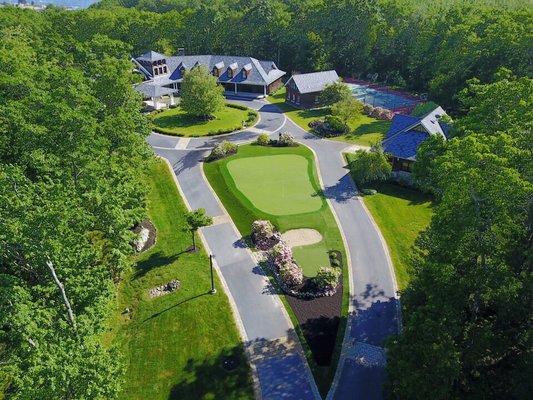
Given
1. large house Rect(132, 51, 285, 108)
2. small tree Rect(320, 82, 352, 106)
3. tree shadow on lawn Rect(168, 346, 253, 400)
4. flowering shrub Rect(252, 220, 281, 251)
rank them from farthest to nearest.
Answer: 1. large house Rect(132, 51, 285, 108)
2. small tree Rect(320, 82, 352, 106)
3. flowering shrub Rect(252, 220, 281, 251)
4. tree shadow on lawn Rect(168, 346, 253, 400)

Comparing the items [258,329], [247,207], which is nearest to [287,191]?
[247,207]

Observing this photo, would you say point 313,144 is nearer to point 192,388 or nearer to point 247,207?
point 247,207

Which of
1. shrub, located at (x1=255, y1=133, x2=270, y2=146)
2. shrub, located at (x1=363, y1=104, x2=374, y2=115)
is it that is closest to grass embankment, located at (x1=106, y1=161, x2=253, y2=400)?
shrub, located at (x1=255, y1=133, x2=270, y2=146)

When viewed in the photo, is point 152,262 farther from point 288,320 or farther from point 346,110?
point 346,110

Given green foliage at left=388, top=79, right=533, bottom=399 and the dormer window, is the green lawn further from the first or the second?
green foliage at left=388, top=79, right=533, bottom=399

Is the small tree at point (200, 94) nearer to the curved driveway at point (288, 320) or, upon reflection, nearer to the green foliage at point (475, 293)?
the curved driveway at point (288, 320)

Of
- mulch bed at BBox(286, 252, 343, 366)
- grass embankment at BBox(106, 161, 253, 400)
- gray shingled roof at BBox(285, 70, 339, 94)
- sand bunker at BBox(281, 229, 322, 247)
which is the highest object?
gray shingled roof at BBox(285, 70, 339, 94)
